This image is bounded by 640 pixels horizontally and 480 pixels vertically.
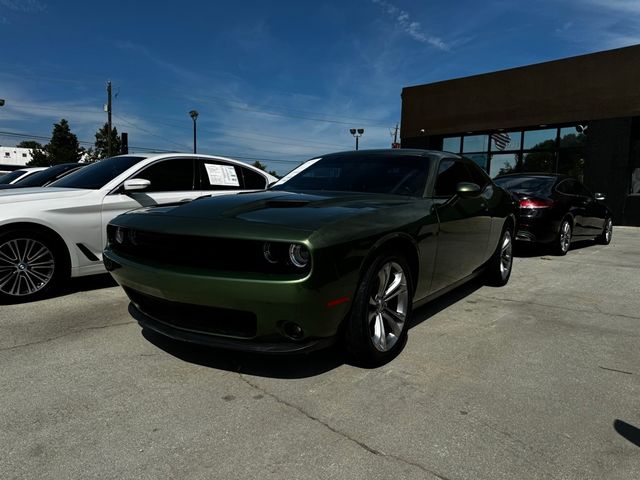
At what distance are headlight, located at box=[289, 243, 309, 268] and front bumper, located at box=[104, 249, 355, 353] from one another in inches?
3.9

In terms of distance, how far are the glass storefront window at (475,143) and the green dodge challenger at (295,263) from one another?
17.5 meters

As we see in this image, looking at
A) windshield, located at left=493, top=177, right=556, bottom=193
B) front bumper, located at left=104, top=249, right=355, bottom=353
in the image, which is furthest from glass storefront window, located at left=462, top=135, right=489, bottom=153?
front bumper, located at left=104, top=249, right=355, bottom=353

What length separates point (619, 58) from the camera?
15.7 metres

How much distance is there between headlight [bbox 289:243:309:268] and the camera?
238cm

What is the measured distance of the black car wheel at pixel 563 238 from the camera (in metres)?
7.57

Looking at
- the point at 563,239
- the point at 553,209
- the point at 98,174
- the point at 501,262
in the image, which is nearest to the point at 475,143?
the point at 563,239

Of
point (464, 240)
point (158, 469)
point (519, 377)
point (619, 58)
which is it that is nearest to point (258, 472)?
point (158, 469)

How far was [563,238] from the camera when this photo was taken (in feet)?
25.3

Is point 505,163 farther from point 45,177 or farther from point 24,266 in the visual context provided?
point 24,266

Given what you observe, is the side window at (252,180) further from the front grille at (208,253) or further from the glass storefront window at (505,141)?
the glass storefront window at (505,141)

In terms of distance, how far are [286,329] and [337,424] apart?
52 cm

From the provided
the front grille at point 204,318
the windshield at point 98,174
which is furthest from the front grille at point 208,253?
the windshield at point 98,174

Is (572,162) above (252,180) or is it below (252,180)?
above

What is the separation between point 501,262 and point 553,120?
14717 mm
